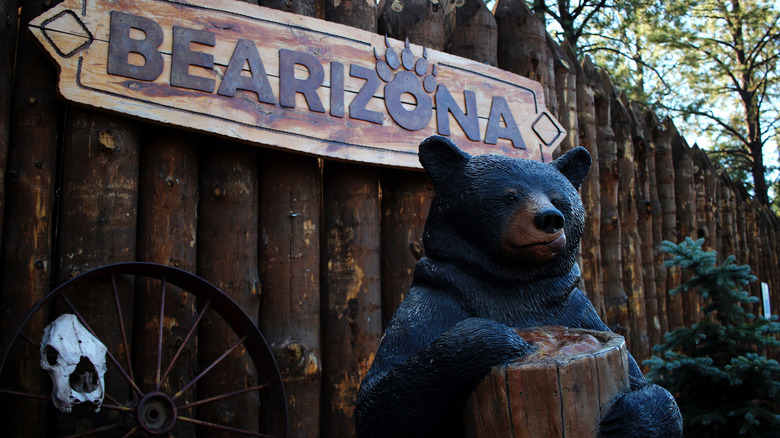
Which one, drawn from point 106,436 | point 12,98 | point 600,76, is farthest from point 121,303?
point 600,76

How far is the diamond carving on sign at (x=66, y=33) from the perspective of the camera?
→ 275 cm

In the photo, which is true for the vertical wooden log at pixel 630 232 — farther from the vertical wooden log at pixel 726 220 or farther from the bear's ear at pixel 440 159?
the bear's ear at pixel 440 159

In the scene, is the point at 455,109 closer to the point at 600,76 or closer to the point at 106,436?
the point at 600,76

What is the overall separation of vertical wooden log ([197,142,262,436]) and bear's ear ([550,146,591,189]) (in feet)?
5.16

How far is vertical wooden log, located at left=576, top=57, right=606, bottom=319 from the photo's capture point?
15.3ft

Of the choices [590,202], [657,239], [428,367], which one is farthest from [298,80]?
[657,239]

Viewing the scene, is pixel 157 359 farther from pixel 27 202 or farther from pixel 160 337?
pixel 27 202

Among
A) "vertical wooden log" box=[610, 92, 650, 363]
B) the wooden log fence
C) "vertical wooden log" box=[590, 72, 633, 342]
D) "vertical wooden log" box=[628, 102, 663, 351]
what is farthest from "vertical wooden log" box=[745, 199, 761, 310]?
the wooden log fence

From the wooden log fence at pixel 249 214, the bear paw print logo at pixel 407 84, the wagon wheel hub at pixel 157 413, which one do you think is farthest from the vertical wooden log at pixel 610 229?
the wagon wheel hub at pixel 157 413

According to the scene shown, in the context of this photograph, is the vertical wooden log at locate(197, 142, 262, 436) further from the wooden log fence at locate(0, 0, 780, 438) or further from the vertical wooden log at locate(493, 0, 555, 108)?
the vertical wooden log at locate(493, 0, 555, 108)

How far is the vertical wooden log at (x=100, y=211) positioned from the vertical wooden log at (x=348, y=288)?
0.99 metres

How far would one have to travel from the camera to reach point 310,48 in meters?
3.41

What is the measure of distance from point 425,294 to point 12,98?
2.09m

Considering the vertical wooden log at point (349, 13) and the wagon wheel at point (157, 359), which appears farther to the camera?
the vertical wooden log at point (349, 13)
